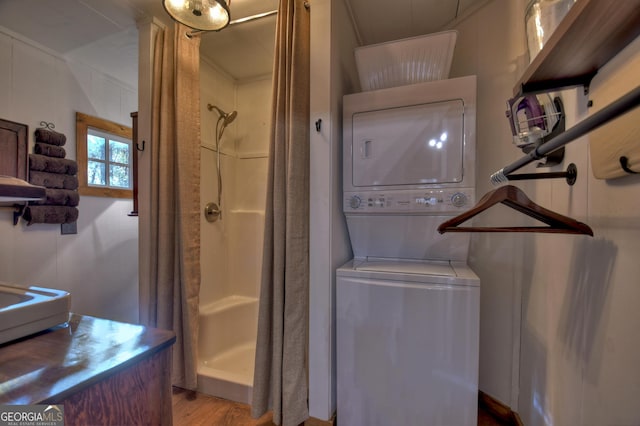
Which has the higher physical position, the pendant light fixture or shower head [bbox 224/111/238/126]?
the pendant light fixture

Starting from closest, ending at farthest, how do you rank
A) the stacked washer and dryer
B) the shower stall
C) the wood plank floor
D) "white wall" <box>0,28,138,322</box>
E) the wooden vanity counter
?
the wooden vanity counter, the stacked washer and dryer, the wood plank floor, "white wall" <box>0,28,138,322</box>, the shower stall

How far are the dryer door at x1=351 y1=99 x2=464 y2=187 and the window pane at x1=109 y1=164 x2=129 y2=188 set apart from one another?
2.62 m

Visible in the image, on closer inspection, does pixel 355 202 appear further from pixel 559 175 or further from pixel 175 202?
pixel 175 202

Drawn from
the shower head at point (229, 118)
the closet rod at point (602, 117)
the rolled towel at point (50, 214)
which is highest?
the shower head at point (229, 118)

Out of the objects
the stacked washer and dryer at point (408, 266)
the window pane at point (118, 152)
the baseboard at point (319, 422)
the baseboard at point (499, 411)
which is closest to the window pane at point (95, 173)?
the window pane at point (118, 152)

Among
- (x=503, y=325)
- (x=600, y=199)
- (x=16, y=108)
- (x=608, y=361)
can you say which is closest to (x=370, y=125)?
(x=600, y=199)

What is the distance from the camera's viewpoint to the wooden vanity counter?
0.53 meters

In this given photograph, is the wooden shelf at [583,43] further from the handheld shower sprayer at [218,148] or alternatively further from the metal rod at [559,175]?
the handheld shower sprayer at [218,148]

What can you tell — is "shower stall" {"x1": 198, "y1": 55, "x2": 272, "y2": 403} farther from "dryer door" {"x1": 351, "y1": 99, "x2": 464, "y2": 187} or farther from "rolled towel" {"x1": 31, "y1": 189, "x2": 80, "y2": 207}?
"dryer door" {"x1": 351, "y1": 99, "x2": 464, "y2": 187}

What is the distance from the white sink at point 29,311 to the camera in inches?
26.2

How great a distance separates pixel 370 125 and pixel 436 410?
1.46 m

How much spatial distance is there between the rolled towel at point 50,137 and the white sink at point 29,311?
1.94 m

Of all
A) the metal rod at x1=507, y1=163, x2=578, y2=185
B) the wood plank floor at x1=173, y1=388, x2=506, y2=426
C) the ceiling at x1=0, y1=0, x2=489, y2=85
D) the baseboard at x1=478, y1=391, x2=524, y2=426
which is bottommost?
the wood plank floor at x1=173, y1=388, x2=506, y2=426

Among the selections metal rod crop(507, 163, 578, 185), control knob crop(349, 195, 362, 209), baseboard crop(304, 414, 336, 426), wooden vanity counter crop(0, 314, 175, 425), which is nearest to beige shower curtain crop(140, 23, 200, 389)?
baseboard crop(304, 414, 336, 426)
